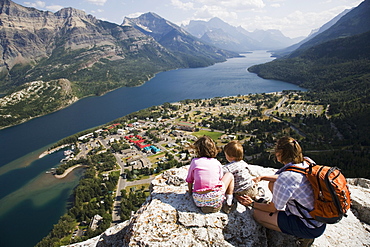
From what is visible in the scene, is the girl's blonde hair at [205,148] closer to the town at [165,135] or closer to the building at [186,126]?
the town at [165,135]

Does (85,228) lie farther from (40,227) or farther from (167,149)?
(167,149)

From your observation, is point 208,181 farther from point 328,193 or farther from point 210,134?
point 210,134

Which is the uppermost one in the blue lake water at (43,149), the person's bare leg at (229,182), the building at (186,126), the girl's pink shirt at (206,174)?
the girl's pink shirt at (206,174)

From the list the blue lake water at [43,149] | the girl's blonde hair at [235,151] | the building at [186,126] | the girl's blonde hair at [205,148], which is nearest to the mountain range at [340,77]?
the blue lake water at [43,149]

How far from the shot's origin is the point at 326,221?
3.89 metres

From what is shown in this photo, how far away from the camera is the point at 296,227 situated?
4.36 metres

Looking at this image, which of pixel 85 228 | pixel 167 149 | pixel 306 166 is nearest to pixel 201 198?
pixel 306 166

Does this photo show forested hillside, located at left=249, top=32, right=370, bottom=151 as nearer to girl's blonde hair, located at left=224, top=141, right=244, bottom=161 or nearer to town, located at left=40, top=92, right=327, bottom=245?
town, located at left=40, top=92, right=327, bottom=245

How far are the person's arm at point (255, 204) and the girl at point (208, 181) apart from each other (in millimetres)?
470

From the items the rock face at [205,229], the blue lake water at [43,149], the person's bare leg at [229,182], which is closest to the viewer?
the rock face at [205,229]

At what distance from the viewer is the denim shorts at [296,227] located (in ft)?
13.8

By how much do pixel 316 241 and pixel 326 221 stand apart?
63.3 inches

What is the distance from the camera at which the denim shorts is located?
4.21 m

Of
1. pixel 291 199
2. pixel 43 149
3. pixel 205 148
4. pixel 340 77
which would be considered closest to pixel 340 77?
pixel 340 77
